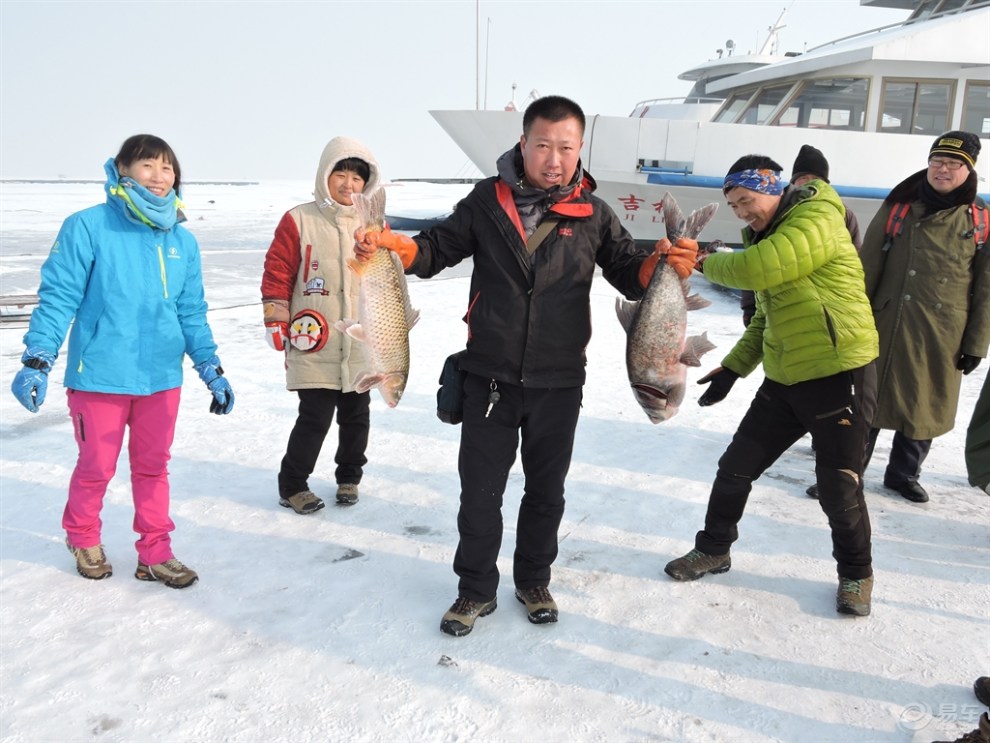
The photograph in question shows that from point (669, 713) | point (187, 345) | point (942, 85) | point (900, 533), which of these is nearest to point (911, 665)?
point (669, 713)

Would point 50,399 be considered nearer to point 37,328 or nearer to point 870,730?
point 37,328

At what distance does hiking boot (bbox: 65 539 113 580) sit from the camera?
3.34 metres

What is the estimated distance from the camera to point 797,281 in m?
3.09

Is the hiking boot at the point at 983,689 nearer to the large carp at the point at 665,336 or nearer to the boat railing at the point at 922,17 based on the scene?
the large carp at the point at 665,336

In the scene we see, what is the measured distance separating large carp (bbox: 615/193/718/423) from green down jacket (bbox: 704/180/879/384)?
326 millimetres

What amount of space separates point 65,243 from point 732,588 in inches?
127

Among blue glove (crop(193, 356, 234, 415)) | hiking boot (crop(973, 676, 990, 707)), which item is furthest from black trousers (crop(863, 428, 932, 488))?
blue glove (crop(193, 356, 234, 415))

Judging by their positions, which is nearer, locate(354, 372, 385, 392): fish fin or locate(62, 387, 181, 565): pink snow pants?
locate(354, 372, 385, 392): fish fin

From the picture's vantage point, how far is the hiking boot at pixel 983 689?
257cm

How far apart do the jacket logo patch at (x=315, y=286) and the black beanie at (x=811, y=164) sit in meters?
2.89

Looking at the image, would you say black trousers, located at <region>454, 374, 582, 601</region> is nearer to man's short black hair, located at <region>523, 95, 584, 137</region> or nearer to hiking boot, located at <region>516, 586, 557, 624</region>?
hiking boot, located at <region>516, 586, 557, 624</region>

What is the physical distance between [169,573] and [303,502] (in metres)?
0.89

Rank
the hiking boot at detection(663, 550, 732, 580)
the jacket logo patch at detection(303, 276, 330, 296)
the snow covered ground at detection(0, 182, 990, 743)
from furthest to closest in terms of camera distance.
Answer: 1. the jacket logo patch at detection(303, 276, 330, 296)
2. the hiking boot at detection(663, 550, 732, 580)
3. the snow covered ground at detection(0, 182, 990, 743)

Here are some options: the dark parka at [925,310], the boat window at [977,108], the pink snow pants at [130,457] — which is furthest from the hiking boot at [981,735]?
the boat window at [977,108]
